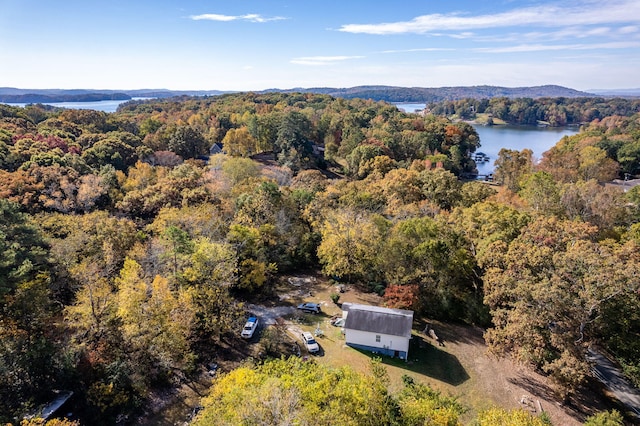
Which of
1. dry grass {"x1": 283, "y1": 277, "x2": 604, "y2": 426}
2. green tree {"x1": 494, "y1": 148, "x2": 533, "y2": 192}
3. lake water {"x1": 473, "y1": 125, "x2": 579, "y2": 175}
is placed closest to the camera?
dry grass {"x1": 283, "y1": 277, "x2": 604, "y2": 426}

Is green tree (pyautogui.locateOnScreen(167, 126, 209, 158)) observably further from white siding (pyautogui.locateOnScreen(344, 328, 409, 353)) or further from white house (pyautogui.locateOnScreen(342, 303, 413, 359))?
white siding (pyautogui.locateOnScreen(344, 328, 409, 353))

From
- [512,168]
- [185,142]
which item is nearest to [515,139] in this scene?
[512,168]

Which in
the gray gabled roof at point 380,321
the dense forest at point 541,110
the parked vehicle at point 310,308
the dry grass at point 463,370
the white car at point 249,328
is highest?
the dense forest at point 541,110

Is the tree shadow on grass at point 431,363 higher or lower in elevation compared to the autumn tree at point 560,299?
lower

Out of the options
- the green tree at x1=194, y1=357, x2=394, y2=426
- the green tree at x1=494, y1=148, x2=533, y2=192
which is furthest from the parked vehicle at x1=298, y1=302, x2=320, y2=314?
the green tree at x1=494, y1=148, x2=533, y2=192

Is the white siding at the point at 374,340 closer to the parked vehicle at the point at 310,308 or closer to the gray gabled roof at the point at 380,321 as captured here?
the gray gabled roof at the point at 380,321

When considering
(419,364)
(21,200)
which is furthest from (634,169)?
(21,200)

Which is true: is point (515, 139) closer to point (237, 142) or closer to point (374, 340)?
point (237, 142)

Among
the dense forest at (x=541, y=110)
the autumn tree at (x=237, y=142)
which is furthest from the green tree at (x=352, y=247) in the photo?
the dense forest at (x=541, y=110)
